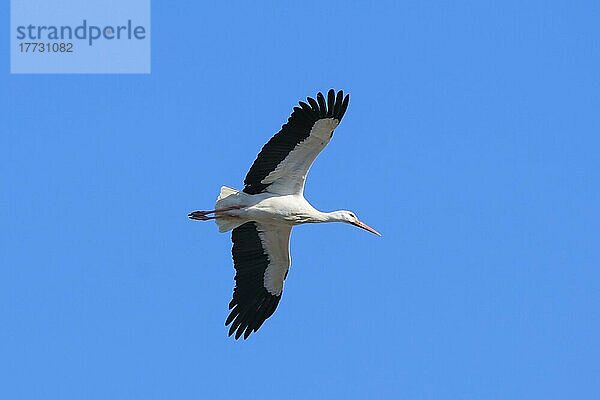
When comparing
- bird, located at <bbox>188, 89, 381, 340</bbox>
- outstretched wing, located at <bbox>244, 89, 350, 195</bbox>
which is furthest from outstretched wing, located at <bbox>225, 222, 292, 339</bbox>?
outstretched wing, located at <bbox>244, 89, 350, 195</bbox>

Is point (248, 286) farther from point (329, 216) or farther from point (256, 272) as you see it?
point (329, 216)

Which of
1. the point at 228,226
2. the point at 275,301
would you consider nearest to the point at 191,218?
the point at 228,226

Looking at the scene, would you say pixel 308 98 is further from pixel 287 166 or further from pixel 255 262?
pixel 255 262

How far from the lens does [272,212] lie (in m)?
20.9

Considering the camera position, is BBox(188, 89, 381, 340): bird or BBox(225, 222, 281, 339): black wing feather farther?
BBox(225, 222, 281, 339): black wing feather

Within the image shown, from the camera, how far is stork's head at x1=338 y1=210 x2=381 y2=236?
72.1 ft

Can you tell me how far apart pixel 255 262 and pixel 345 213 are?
163cm

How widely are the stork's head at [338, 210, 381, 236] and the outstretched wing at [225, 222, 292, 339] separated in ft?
2.83

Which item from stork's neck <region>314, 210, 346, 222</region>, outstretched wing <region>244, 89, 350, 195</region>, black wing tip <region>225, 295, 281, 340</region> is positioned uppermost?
outstretched wing <region>244, 89, 350, 195</region>

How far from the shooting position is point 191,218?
21469mm

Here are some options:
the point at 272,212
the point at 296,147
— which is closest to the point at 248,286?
the point at 272,212

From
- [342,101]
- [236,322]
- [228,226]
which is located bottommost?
[236,322]

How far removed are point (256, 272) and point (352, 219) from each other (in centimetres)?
176

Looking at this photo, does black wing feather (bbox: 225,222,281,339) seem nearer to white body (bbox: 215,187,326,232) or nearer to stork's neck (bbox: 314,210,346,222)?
white body (bbox: 215,187,326,232)
